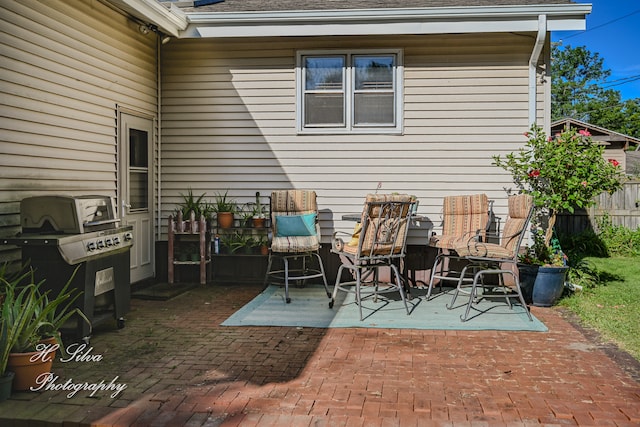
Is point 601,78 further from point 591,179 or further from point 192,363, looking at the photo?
point 192,363

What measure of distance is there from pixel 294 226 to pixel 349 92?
177cm

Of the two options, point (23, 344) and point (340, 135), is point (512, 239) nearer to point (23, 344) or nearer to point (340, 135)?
point (340, 135)

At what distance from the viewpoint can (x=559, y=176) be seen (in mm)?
5973

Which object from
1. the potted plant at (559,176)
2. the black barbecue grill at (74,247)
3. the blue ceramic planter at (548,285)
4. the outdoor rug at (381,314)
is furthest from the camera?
the potted plant at (559,176)

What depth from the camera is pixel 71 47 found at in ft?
16.9

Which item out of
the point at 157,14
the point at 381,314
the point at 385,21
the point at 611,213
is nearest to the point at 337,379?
the point at 381,314

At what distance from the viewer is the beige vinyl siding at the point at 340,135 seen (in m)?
6.63

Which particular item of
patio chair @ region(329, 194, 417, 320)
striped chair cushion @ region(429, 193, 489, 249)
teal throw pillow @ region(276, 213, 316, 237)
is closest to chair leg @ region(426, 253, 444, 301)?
striped chair cushion @ region(429, 193, 489, 249)

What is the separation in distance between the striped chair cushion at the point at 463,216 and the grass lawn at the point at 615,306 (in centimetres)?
117

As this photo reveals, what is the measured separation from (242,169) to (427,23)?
2.71m

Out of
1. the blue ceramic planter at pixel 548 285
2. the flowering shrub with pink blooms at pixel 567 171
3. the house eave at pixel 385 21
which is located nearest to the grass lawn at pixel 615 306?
the blue ceramic planter at pixel 548 285

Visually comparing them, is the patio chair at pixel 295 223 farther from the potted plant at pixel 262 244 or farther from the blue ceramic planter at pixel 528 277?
the blue ceramic planter at pixel 528 277

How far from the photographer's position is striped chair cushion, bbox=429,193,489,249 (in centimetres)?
623

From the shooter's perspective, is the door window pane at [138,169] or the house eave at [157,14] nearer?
the house eave at [157,14]
